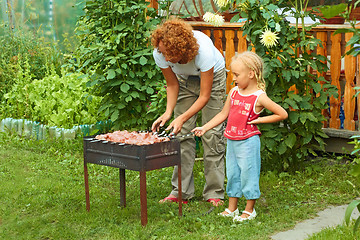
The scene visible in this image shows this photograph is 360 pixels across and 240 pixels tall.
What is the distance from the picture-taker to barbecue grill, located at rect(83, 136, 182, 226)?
4062mm

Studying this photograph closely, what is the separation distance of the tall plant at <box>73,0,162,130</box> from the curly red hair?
217 centimetres

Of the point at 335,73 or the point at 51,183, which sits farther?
the point at 335,73

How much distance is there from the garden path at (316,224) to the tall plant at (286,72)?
972 millimetres

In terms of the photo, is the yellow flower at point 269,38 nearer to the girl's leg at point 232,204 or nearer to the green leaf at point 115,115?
the girl's leg at point 232,204

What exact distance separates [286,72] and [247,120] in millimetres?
1315

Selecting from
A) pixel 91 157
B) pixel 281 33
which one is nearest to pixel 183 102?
pixel 91 157

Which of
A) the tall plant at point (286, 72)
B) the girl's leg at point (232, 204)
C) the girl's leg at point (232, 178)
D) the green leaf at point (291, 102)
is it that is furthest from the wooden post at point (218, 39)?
the girl's leg at point (232, 204)

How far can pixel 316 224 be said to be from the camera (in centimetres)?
429

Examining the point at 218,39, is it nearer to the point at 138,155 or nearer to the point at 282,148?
the point at 282,148

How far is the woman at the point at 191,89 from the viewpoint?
167 inches

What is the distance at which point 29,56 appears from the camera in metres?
9.33

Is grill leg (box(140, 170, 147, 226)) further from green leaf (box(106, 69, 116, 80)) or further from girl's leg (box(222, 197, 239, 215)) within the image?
green leaf (box(106, 69, 116, 80))

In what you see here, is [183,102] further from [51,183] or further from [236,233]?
[51,183]

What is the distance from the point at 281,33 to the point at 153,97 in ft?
6.68
